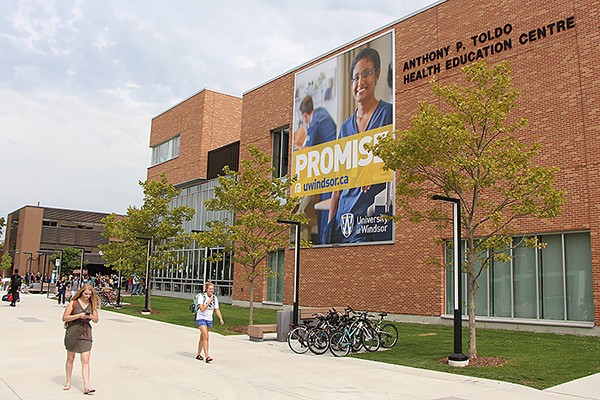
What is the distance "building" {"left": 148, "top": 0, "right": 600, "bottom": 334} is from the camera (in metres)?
18.1

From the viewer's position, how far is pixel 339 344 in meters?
14.1

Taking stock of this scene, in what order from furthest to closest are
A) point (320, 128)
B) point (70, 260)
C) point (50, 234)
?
point (50, 234) < point (70, 260) < point (320, 128)

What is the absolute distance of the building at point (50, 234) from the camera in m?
86.9

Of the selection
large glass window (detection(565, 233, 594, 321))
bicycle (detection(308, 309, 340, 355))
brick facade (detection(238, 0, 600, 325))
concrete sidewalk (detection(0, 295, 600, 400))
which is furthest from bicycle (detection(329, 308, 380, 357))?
brick facade (detection(238, 0, 600, 325))

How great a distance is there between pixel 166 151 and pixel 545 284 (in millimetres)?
34862

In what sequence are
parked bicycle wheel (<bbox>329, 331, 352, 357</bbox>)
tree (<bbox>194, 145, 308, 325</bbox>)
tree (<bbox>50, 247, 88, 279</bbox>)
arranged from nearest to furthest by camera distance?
parked bicycle wheel (<bbox>329, 331, 352, 357</bbox>) → tree (<bbox>194, 145, 308, 325</bbox>) → tree (<bbox>50, 247, 88, 279</bbox>)

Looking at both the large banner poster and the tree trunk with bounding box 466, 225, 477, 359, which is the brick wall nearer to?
the large banner poster

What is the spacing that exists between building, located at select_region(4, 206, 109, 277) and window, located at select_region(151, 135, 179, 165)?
4060 cm

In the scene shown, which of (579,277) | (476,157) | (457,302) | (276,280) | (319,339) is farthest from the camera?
(276,280)

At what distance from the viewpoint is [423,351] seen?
568 inches

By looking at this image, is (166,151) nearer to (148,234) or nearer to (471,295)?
(148,234)

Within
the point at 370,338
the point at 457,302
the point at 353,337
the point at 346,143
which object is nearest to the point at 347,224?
the point at 346,143

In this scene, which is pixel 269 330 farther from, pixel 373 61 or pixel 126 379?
pixel 373 61

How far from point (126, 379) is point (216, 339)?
6983 millimetres
